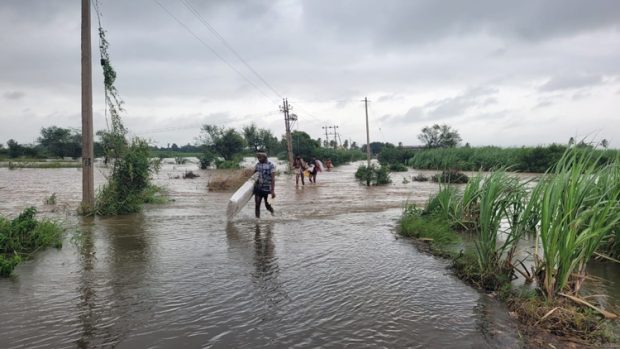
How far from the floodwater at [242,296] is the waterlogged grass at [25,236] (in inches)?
12.6

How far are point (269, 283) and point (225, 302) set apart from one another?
2.90ft

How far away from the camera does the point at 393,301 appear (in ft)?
16.8

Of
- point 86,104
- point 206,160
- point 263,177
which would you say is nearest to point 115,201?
point 86,104

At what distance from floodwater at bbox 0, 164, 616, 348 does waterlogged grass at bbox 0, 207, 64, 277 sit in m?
0.32

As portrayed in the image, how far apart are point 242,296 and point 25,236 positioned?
4.62 m

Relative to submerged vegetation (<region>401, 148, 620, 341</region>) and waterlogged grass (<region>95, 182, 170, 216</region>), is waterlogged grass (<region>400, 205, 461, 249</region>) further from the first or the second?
waterlogged grass (<region>95, 182, 170, 216</region>)

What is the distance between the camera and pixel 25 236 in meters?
7.29

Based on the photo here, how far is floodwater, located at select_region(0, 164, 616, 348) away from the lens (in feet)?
13.2

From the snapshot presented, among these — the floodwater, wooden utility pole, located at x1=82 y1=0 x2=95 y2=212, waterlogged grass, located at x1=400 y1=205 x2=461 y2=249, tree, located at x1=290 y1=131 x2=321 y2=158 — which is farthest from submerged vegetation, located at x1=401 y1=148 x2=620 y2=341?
tree, located at x1=290 y1=131 x2=321 y2=158

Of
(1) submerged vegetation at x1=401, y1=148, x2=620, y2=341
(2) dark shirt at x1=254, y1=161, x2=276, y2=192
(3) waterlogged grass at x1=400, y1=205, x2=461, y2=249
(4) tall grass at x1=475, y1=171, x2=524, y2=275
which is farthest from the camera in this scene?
(2) dark shirt at x1=254, y1=161, x2=276, y2=192

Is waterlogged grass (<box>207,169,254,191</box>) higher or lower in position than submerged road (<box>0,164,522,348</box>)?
higher

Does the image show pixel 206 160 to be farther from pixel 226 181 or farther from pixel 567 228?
pixel 567 228

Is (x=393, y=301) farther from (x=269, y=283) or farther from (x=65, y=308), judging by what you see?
(x=65, y=308)

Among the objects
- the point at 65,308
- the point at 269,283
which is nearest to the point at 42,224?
the point at 65,308
